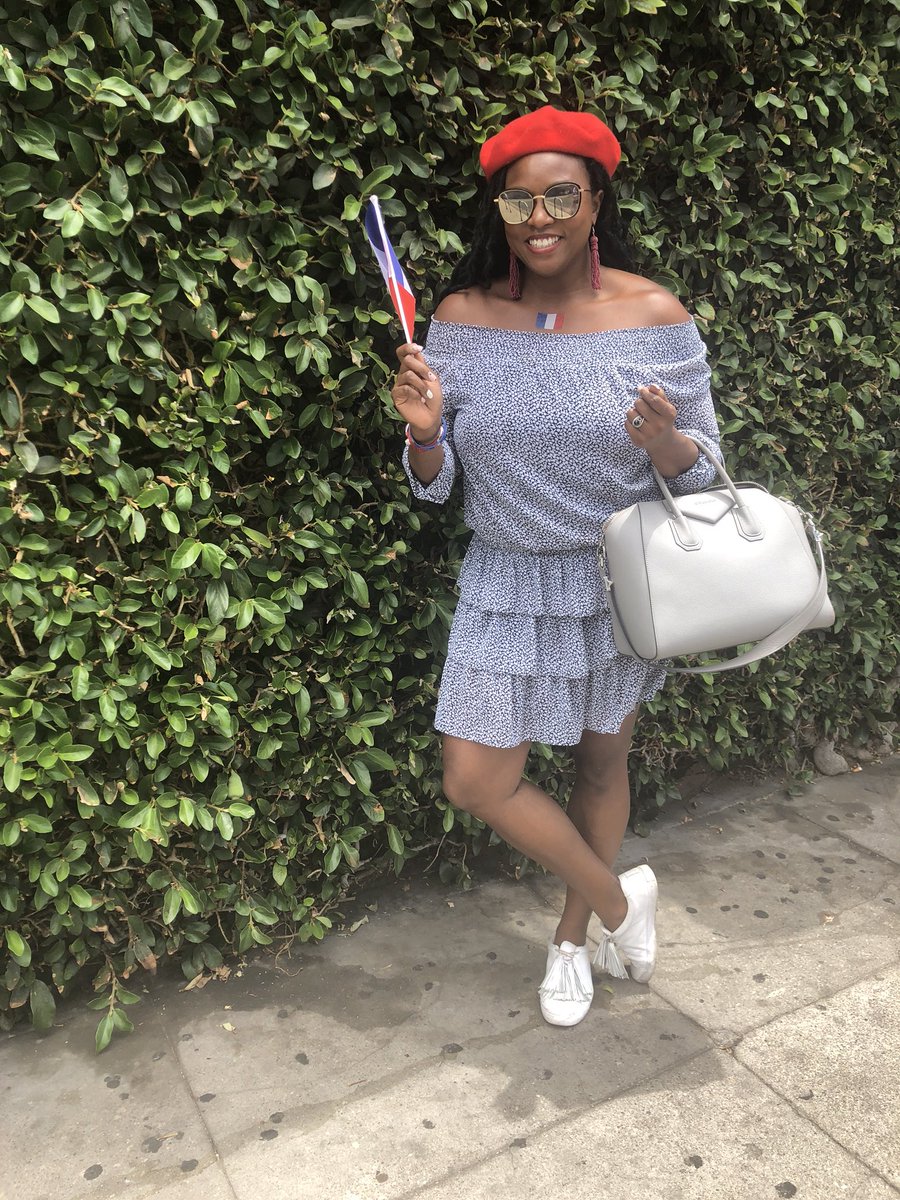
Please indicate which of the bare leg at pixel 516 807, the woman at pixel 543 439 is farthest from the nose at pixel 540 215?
the bare leg at pixel 516 807

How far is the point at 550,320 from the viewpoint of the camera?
206 centimetres

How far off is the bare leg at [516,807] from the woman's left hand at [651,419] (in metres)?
0.78

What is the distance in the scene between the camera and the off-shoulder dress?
201 cm

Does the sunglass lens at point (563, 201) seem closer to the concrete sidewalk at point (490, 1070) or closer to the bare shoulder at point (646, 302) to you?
the bare shoulder at point (646, 302)

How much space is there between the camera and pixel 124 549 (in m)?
2.22

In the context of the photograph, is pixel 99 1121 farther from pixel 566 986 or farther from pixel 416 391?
pixel 416 391

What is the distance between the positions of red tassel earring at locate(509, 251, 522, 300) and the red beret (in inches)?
7.5

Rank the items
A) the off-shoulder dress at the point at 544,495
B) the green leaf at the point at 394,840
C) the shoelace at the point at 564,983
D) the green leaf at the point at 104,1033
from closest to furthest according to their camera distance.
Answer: the off-shoulder dress at the point at 544,495
the green leaf at the point at 104,1033
the shoelace at the point at 564,983
the green leaf at the point at 394,840

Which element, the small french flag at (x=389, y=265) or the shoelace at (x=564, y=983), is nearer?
the small french flag at (x=389, y=265)

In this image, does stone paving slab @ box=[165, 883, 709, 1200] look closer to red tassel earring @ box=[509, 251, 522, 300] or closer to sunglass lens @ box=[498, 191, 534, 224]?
red tassel earring @ box=[509, 251, 522, 300]

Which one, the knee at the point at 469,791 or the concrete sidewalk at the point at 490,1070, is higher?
the knee at the point at 469,791

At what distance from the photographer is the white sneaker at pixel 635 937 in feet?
8.29

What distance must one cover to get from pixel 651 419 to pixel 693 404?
245 millimetres

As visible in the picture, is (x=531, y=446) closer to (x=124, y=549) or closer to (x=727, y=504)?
(x=727, y=504)
